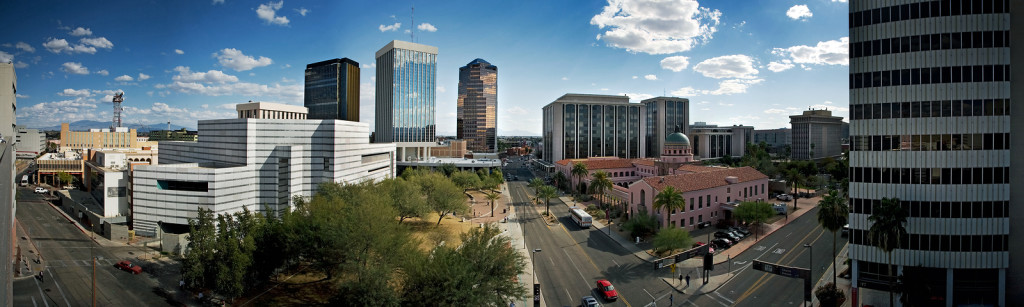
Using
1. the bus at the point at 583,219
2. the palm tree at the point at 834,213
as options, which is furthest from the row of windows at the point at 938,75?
the bus at the point at 583,219

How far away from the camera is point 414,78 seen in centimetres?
15288

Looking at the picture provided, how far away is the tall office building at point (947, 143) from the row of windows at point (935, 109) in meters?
0.08

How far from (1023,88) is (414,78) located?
143 m

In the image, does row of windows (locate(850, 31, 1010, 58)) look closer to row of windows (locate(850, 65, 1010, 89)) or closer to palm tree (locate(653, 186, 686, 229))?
row of windows (locate(850, 65, 1010, 89))

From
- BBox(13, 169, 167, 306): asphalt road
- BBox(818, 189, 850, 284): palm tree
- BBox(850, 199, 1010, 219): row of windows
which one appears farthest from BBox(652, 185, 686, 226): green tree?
BBox(13, 169, 167, 306): asphalt road

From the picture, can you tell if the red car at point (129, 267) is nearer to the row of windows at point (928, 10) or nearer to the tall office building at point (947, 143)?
the tall office building at point (947, 143)

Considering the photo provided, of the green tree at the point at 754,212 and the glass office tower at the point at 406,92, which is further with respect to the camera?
the glass office tower at the point at 406,92

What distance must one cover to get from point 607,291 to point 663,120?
165203 mm

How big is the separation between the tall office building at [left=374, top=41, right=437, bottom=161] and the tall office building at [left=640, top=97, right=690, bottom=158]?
95817 millimetres

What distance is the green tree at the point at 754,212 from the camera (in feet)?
188

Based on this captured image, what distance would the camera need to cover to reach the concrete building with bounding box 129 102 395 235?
56.0 meters

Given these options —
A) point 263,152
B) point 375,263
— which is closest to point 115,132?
point 263,152

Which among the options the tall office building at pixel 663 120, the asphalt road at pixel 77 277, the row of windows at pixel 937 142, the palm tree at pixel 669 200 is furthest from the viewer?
the tall office building at pixel 663 120

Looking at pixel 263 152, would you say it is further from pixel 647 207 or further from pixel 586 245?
pixel 647 207
